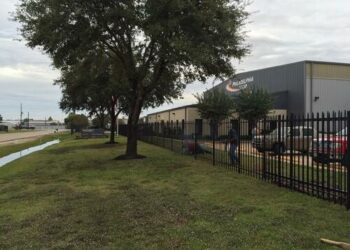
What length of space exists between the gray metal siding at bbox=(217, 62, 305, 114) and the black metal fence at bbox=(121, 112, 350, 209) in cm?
3741

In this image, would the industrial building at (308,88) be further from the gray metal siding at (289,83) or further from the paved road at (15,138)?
the paved road at (15,138)

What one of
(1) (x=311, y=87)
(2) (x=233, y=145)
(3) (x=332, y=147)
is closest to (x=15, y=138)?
(1) (x=311, y=87)

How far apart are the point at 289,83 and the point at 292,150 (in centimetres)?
4729

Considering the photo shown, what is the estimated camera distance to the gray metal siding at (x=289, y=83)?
55.1 m

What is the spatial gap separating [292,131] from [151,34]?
8.94m

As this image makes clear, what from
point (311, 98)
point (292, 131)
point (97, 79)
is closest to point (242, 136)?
point (292, 131)

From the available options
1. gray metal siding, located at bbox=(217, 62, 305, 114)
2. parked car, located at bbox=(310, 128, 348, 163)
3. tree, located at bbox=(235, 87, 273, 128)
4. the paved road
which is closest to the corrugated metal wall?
gray metal siding, located at bbox=(217, 62, 305, 114)

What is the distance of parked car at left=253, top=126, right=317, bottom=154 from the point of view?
35.3 ft

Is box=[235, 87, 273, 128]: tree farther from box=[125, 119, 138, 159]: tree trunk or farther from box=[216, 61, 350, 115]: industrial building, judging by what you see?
box=[125, 119, 138, 159]: tree trunk

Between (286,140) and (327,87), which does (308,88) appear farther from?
(286,140)

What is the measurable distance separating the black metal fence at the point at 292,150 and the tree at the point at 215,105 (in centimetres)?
3190

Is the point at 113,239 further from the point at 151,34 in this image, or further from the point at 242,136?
the point at 151,34

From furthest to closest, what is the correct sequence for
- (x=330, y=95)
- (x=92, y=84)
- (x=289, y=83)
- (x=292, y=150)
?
(x=289, y=83), (x=330, y=95), (x=92, y=84), (x=292, y=150)

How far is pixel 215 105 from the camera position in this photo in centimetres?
5194
